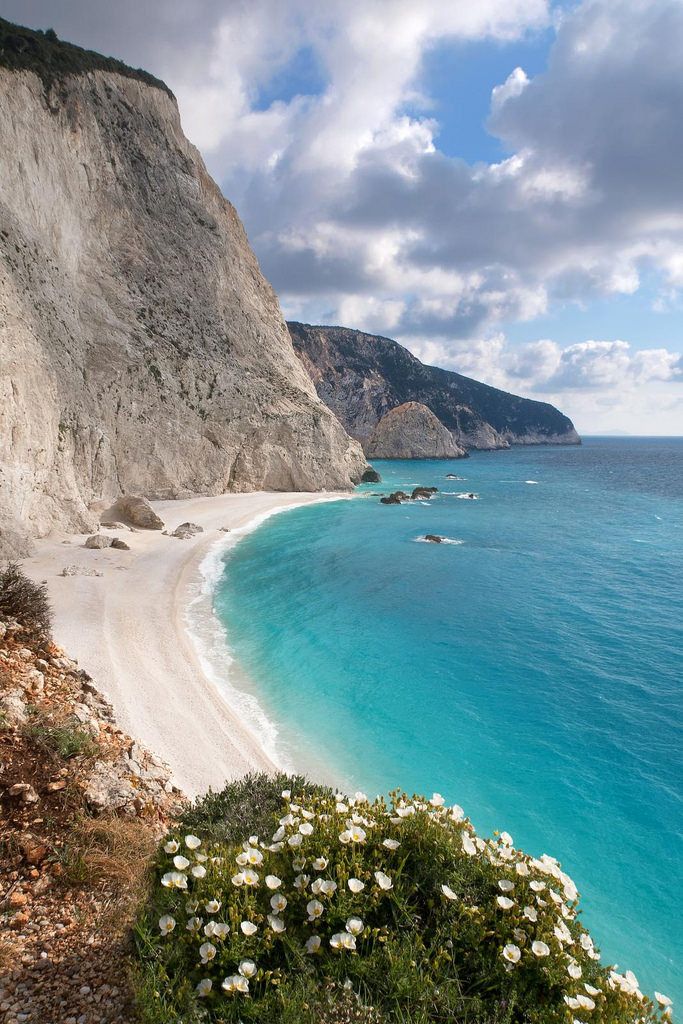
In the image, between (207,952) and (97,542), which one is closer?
(207,952)

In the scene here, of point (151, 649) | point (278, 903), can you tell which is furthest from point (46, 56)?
point (278, 903)

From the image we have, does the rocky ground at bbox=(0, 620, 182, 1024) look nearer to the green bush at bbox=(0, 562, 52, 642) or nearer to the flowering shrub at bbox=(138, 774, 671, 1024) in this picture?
the flowering shrub at bbox=(138, 774, 671, 1024)

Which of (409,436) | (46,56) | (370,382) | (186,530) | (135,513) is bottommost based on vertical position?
(186,530)

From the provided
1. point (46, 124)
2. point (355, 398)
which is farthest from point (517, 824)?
point (355, 398)

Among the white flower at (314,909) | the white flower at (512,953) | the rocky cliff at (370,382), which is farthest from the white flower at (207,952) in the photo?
the rocky cliff at (370,382)

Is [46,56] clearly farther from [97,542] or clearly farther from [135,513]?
[97,542]

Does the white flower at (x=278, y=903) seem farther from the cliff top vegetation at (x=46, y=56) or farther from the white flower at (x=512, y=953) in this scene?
the cliff top vegetation at (x=46, y=56)
